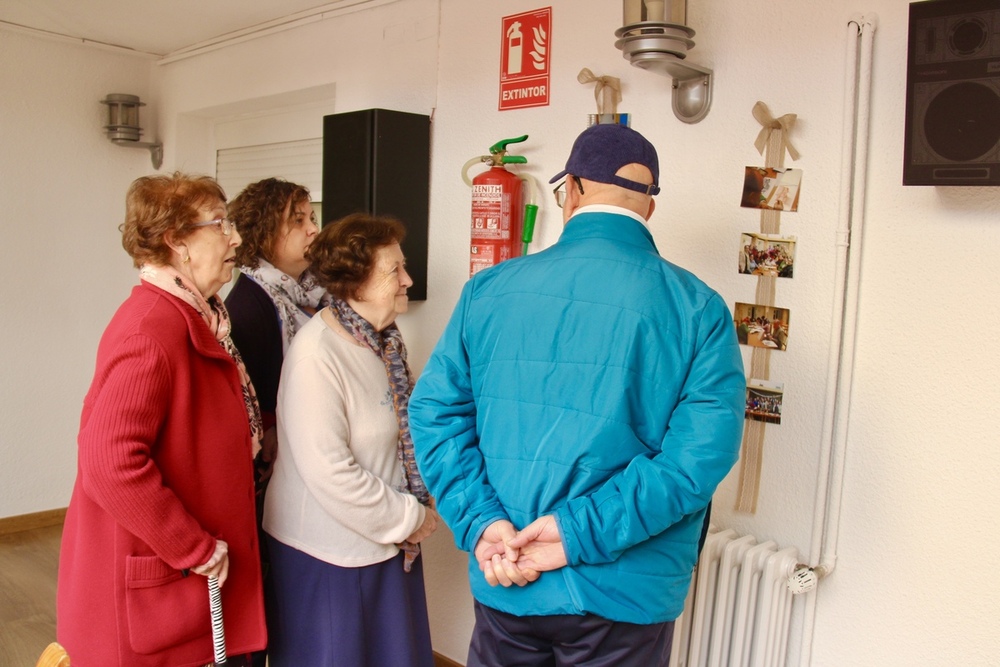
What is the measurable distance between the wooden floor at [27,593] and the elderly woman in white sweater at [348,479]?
151cm

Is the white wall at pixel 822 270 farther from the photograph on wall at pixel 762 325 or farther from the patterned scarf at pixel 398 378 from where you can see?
the patterned scarf at pixel 398 378

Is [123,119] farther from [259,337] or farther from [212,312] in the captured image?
[212,312]

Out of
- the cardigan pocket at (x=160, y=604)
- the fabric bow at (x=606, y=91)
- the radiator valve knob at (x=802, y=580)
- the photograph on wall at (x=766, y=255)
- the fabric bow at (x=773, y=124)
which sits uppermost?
the fabric bow at (x=606, y=91)

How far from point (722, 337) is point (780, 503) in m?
0.77

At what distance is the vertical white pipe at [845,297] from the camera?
190cm

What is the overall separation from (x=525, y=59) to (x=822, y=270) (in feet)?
3.82

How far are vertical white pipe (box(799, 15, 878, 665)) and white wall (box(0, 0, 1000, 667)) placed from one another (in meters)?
0.03

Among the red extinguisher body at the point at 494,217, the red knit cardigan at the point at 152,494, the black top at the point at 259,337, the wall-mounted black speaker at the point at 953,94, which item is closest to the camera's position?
the wall-mounted black speaker at the point at 953,94

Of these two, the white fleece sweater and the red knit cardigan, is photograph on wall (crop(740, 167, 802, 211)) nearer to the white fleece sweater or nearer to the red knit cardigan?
the white fleece sweater

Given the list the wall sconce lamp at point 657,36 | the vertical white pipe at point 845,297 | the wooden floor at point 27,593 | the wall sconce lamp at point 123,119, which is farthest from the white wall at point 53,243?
the vertical white pipe at point 845,297

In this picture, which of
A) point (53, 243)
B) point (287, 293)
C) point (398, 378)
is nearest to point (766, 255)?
point (398, 378)

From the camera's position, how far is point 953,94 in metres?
1.66

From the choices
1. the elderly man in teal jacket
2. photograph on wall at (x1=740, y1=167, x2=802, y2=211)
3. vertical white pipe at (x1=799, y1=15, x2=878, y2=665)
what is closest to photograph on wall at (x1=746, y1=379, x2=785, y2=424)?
vertical white pipe at (x1=799, y1=15, x2=878, y2=665)

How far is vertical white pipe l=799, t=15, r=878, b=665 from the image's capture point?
1.90 meters
